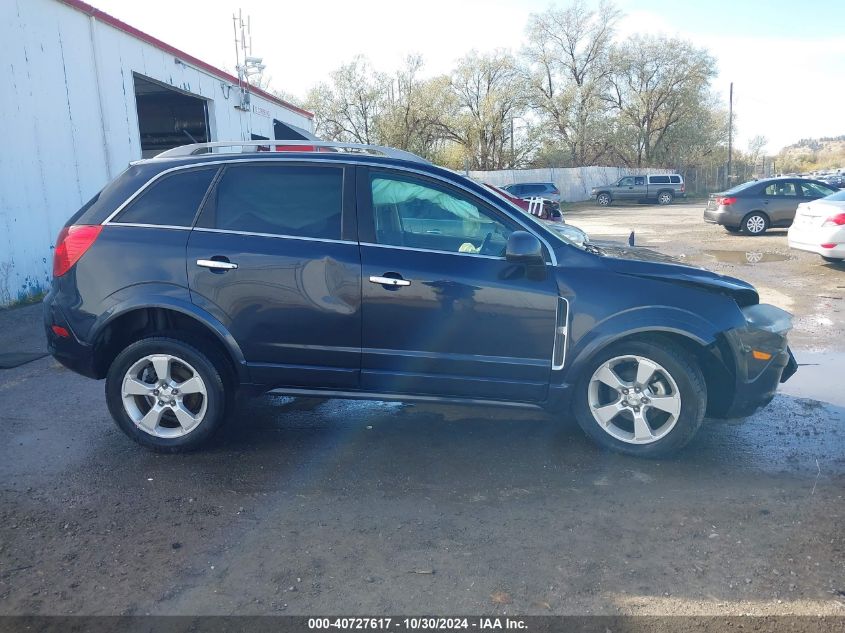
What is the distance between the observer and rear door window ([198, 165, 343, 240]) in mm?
4254

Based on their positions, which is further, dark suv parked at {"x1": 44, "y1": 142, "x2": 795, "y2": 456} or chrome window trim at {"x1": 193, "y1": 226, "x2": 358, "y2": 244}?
chrome window trim at {"x1": 193, "y1": 226, "x2": 358, "y2": 244}

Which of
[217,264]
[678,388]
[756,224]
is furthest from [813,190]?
[217,264]

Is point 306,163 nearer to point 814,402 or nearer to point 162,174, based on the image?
point 162,174

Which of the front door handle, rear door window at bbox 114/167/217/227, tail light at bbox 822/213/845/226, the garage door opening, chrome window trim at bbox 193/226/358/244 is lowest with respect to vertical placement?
tail light at bbox 822/213/845/226

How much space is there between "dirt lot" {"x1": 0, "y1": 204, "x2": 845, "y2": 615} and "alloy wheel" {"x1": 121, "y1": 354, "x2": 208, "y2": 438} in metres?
0.22

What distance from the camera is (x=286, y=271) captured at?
4145 mm

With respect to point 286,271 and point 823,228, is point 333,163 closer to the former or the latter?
point 286,271

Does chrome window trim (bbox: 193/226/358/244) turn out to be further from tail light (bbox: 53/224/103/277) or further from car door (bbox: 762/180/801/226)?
car door (bbox: 762/180/801/226)

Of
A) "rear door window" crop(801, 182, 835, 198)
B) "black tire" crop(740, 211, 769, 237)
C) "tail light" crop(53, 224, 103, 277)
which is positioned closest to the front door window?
"tail light" crop(53, 224, 103, 277)

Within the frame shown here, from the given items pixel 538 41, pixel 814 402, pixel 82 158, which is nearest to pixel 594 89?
pixel 538 41

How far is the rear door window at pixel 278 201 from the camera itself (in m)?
4.25

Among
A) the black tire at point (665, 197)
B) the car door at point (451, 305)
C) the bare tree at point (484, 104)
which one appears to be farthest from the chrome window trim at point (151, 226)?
the bare tree at point (484, 104)

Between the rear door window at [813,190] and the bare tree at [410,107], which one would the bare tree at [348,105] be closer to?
the bare tree at [410,107]

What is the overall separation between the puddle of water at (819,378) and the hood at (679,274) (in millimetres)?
1612
